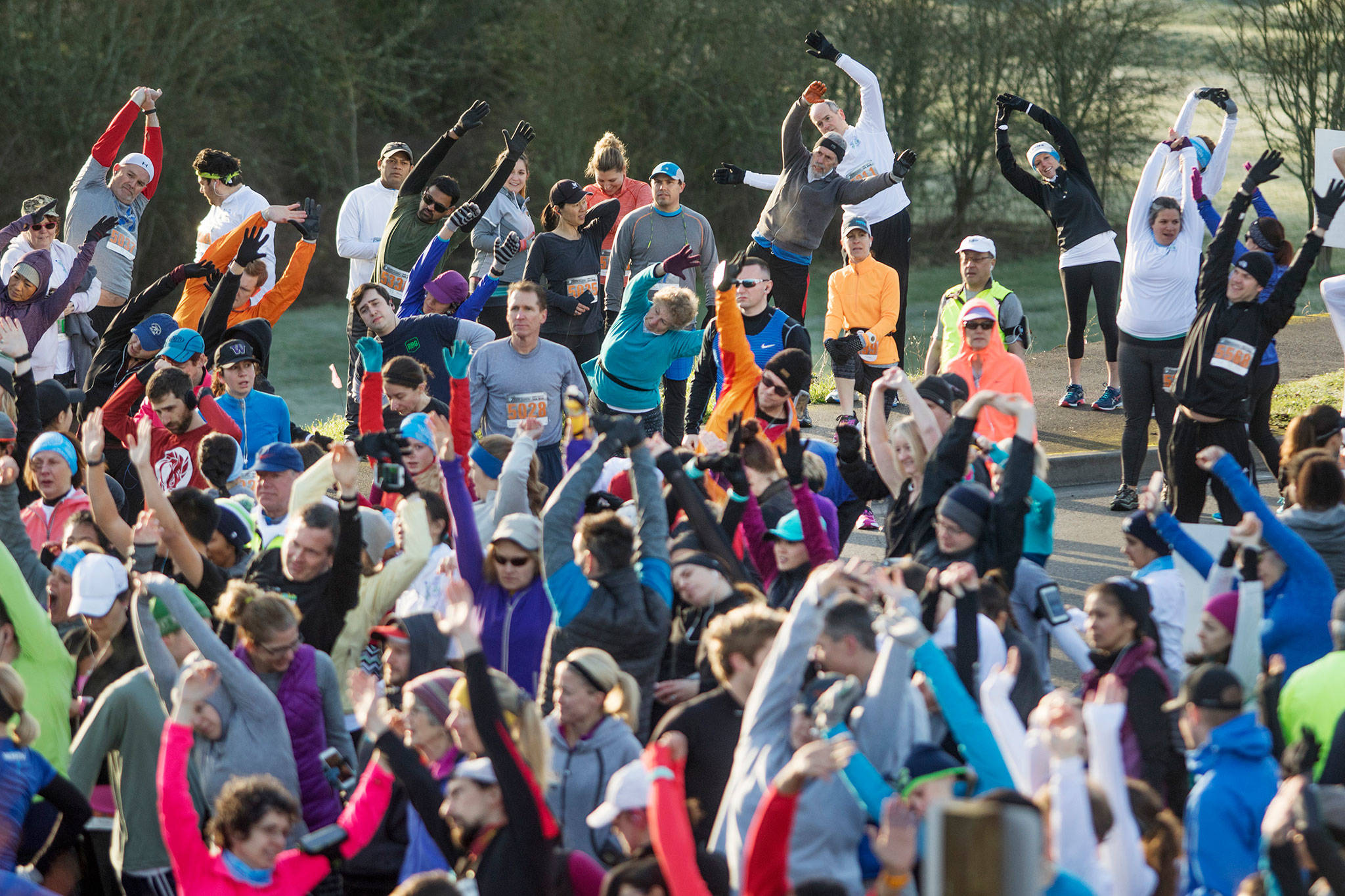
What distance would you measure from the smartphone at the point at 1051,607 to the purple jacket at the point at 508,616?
181cm

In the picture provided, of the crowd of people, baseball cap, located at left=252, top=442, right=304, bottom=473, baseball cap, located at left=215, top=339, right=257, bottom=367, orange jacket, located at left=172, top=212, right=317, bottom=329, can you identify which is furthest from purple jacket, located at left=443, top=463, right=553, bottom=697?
orange jacket, located at left=172, top=212, right=317, bottom=329

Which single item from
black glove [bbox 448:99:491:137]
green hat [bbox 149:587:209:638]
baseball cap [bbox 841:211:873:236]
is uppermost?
black glove [bbox 448:99:491:137]

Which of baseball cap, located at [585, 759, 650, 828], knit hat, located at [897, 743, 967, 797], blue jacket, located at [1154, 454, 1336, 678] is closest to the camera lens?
knit hat, located at [897, 743, 967, 797]

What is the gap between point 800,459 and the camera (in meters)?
5.93

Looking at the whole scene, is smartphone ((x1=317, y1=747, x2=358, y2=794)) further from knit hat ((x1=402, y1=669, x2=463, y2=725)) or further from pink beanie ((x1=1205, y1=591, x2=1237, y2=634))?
pink beanie ((x1=1205, y1=591, x2=1237, y2=634))

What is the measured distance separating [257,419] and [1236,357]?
5.15 metres

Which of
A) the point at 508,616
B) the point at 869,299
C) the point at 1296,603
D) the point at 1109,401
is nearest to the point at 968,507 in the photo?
the point at 1296,603

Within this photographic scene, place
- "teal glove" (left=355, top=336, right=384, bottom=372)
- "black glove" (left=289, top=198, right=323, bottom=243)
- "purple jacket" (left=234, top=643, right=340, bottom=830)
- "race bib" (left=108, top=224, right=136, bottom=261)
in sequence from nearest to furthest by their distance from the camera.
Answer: "purple jacket" (left=234, top=643, right=340, bottom=830) < "teal glove" (left=355, top=336, right=384, bottom=372) < "black glove" (left=289, top=198, right=323, bottom=243) < "race bib" (left=108, top=224, right=136, bottom=261)

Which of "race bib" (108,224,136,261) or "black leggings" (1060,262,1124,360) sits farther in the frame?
"black leggings" (1060,262,1124,360)

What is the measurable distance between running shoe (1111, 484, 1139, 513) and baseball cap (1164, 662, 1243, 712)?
18.0 ft

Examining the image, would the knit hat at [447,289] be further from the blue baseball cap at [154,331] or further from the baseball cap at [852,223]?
the baseball cap at [852,223]

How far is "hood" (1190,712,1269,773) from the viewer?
407cm

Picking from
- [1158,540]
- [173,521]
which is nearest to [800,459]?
[1158,540]

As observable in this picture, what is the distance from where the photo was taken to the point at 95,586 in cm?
504
